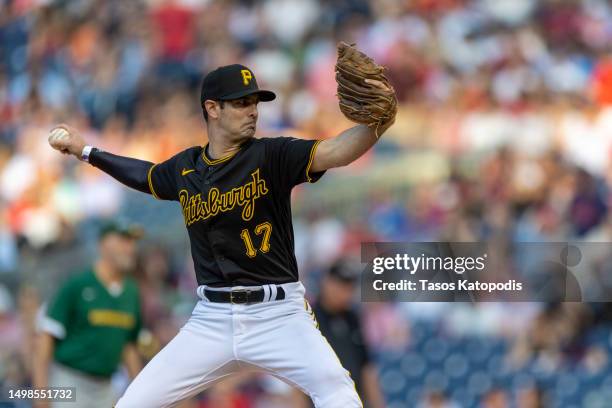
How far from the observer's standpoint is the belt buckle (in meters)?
4.42

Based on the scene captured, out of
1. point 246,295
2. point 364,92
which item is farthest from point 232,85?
point 246,295

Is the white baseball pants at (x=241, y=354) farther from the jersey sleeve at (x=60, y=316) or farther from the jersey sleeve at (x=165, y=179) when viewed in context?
the jersey sleeve at (x=60, y=316)

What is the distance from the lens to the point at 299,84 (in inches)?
401

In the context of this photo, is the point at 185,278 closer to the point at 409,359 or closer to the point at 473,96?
the point at 409,359

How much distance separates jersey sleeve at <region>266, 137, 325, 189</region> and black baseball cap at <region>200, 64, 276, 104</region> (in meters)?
0.24

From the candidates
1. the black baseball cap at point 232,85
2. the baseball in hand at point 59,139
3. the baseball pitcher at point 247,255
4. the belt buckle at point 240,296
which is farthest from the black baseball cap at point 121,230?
the belt buckle at point 240,296

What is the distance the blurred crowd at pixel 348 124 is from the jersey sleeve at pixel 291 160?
457cm

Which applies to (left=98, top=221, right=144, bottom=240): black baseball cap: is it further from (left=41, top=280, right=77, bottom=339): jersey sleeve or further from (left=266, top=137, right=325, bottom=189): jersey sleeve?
(left=266, top=137, right=325, bottom=189): jersey sleeve

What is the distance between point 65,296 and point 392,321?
3299 millimetres

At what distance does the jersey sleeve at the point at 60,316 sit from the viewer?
649 centimetres

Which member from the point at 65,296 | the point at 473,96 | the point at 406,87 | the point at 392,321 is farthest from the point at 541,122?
the point at 65,296

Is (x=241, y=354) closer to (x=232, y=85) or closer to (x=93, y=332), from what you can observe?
(x=232, y=85)

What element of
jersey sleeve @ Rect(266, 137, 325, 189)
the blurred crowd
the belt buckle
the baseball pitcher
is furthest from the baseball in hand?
the blurred crowd

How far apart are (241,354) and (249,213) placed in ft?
2.04
